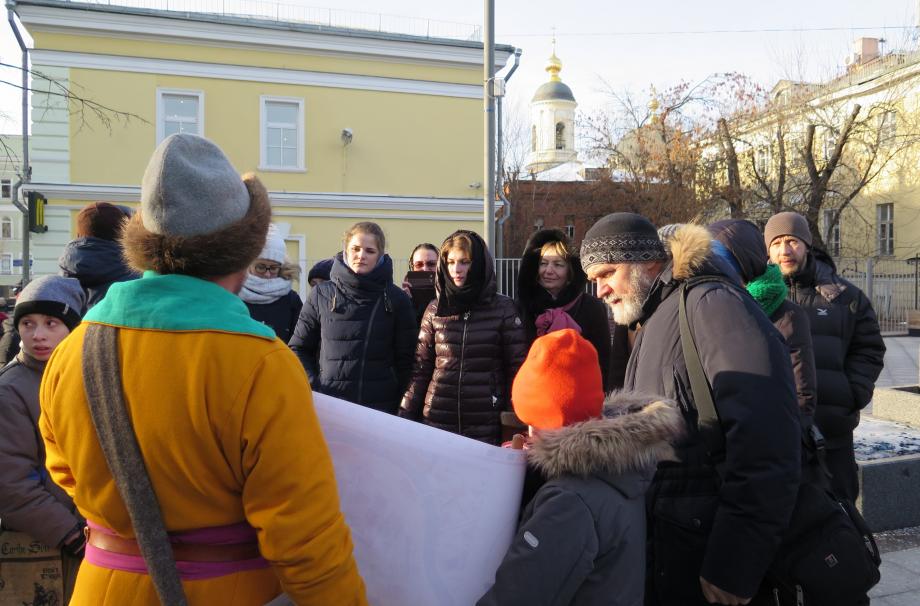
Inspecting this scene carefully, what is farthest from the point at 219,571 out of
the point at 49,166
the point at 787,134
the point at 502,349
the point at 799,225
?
the point at 787,134

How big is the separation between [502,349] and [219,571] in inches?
111

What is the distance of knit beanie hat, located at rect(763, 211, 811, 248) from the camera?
4.20m

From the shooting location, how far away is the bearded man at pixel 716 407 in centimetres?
202

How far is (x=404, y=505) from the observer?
164cm

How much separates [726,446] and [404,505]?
0.98 meters

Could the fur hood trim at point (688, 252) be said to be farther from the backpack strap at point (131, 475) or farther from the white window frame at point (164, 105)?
the white window frame at point (164, 105)

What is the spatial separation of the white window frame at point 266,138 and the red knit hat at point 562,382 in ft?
60.0

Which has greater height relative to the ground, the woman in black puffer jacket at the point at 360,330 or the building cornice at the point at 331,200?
the building cornice at the point at 331,200

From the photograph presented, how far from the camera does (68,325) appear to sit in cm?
296

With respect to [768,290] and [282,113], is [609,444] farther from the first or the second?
[282,113]

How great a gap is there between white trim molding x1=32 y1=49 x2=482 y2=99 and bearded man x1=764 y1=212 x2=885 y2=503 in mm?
16813

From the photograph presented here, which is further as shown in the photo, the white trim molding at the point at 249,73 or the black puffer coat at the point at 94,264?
the white trim molding at the point at 249,73

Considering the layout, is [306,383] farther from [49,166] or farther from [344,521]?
[49,166]

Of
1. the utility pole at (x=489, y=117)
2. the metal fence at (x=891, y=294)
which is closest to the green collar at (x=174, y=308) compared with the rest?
the utility pole at (x=489, y=117)
